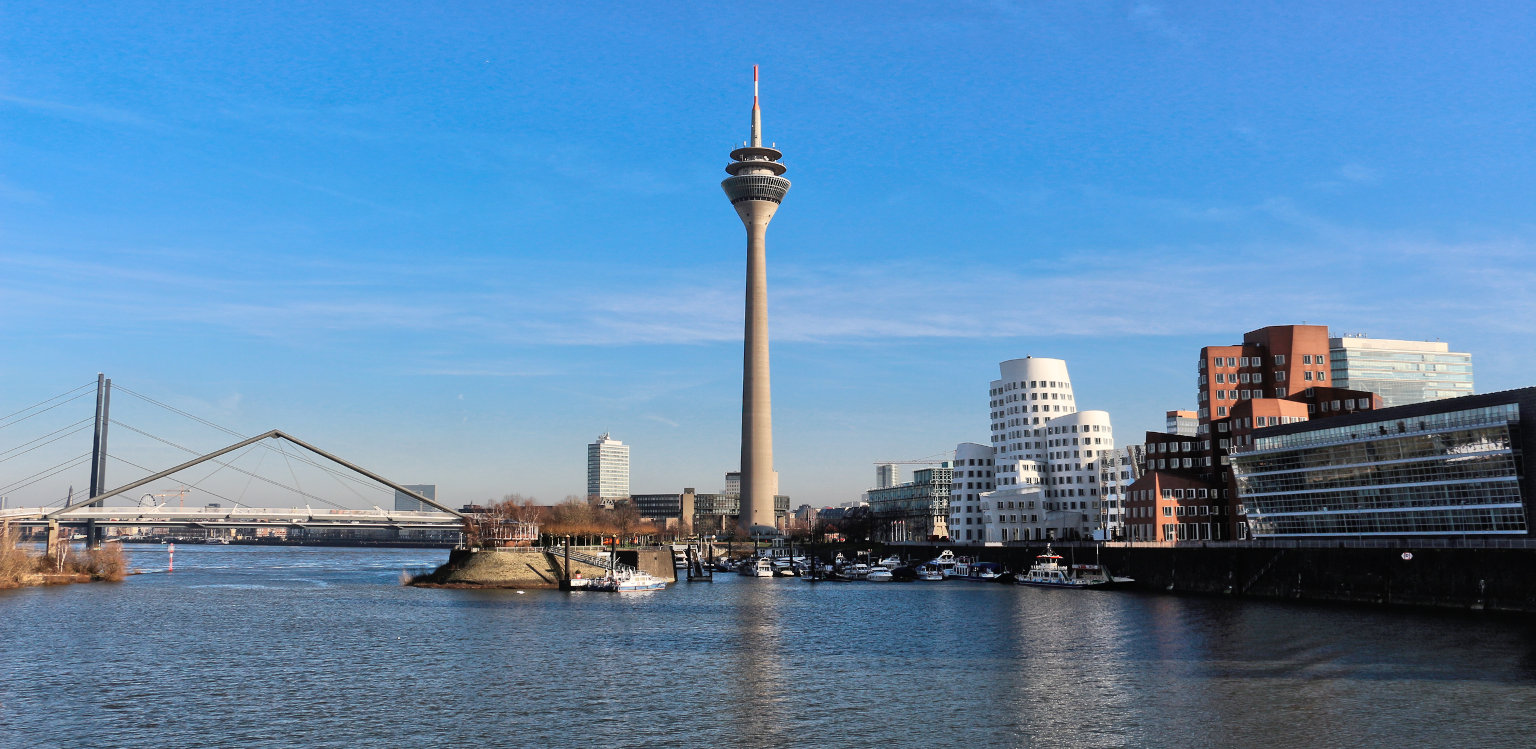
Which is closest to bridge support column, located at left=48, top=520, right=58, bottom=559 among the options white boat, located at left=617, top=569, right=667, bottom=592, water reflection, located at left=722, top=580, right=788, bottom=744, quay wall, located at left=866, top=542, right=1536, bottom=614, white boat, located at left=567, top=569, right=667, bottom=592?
white boat, located at left=567, top=569, right=667, bottom=592

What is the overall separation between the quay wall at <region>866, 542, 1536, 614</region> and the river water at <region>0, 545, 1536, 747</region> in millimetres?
5778

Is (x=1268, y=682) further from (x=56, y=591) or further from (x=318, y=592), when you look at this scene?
(x=56, y=591)

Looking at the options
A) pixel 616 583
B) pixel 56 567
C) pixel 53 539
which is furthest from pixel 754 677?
pixel 53 539

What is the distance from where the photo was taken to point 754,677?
5753 centimetres

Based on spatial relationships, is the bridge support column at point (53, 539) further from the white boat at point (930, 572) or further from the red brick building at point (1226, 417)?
the red brick building at point (1226, 417)

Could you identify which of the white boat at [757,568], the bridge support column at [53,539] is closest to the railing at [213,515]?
the bridge support column at [53,539]

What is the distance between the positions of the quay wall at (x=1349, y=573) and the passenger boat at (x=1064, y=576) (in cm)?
410

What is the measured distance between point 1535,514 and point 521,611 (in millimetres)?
84076

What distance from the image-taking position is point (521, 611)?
94.6 metres

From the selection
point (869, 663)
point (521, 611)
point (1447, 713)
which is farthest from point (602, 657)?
point (1447, 713)

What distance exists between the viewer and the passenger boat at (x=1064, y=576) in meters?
138

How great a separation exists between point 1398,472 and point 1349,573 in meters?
13.9

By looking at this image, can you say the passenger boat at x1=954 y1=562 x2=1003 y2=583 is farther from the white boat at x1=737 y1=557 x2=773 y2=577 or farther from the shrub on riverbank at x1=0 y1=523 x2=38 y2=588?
the shrub on riverbank at x1=0 y1=523 x2=38 y2=588

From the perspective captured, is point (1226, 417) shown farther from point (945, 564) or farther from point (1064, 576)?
point (945, 564)
